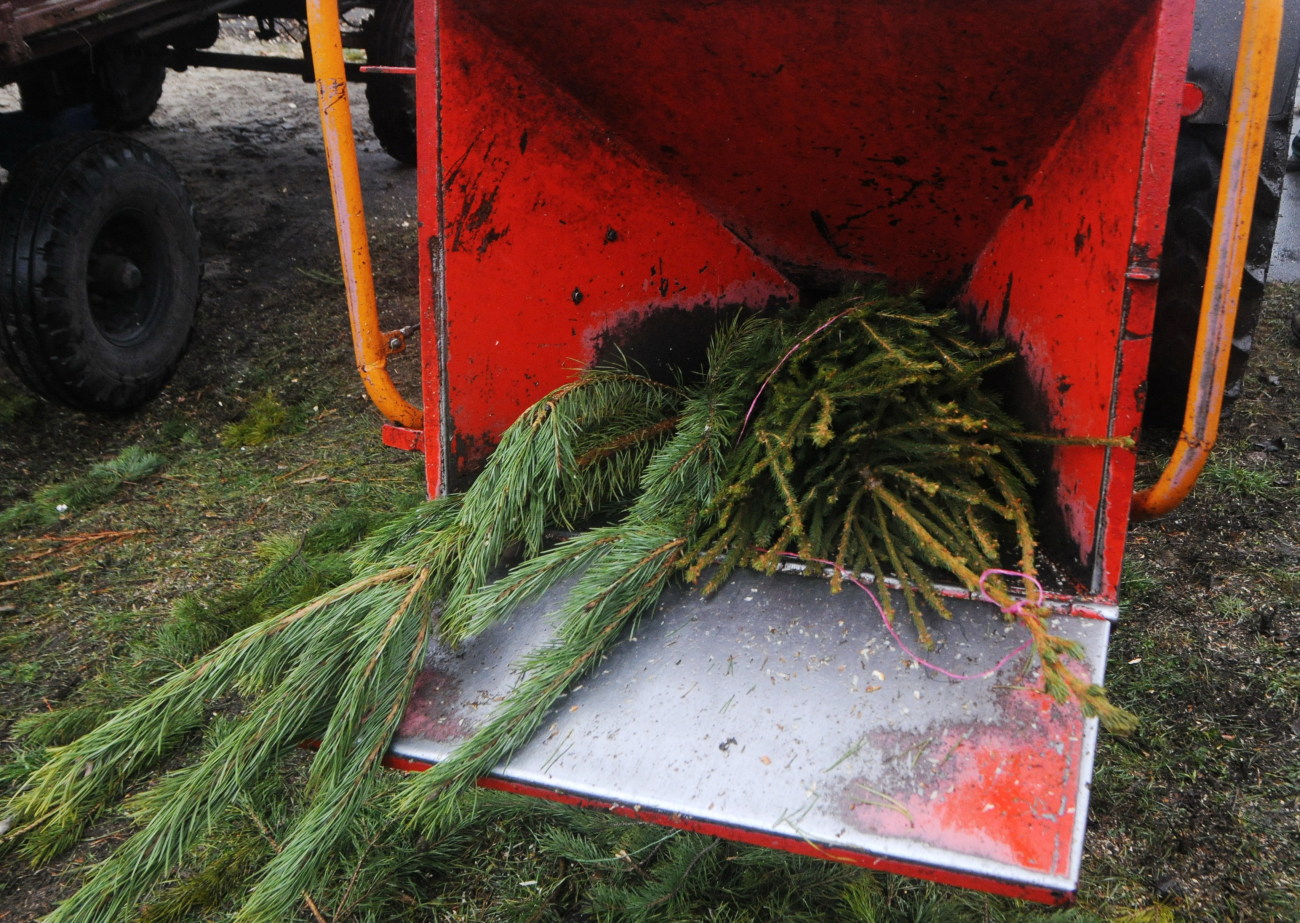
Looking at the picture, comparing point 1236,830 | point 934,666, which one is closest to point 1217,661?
point 1236,830

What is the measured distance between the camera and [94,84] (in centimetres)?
353

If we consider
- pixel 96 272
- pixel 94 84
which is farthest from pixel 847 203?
pixel 94 84

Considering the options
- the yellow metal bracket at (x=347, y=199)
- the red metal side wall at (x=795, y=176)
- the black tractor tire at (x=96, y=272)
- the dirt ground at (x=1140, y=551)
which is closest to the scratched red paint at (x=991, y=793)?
the red metal side wall at (x=795, y=176)

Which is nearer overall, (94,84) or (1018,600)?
(1018,600)

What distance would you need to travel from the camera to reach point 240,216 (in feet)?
15.9

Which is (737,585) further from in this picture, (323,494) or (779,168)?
(323,494)

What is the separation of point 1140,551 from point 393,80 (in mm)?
4258

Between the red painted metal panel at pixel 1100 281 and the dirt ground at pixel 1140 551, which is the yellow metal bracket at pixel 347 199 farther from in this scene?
the red painted metal panel at pixel 1100 281

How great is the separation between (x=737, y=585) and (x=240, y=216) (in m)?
4.24

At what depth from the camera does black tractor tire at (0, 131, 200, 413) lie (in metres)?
2.91

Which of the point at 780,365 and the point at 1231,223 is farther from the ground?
the point at 1231,223

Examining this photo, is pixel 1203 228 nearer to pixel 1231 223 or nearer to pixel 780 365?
pixel 1231 223

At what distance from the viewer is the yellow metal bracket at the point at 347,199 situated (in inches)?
69.1

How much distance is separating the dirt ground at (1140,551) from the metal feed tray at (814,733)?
0.62 meters
